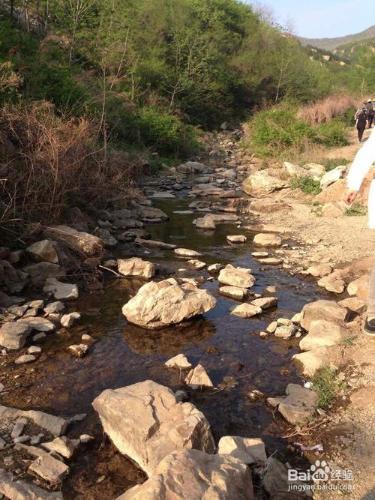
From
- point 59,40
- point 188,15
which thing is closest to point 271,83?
point 188,15

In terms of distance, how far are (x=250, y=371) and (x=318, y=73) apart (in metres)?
36.2

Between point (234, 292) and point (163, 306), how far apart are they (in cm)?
142

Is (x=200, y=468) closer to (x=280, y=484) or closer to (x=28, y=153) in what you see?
(x=280, y=484)

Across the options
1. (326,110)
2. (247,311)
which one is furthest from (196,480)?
(326,110)

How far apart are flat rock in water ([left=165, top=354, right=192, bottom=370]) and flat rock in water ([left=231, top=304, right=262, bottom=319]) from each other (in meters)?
1.40

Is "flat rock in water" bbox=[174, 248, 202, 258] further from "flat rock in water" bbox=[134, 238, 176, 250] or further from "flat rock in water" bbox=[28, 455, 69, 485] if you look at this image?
"flat rock in water" bbox=[28, 455, 69, 485]

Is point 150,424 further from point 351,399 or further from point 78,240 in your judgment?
point 78,240

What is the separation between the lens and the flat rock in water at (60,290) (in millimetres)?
6409

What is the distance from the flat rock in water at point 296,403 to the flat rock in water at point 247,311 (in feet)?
5.51

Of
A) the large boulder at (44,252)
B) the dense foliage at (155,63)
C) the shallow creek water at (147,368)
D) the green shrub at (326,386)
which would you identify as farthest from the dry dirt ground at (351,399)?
→ the dense foliage at (155,63)

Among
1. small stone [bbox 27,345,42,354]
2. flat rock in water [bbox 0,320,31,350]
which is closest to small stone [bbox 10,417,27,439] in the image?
small stone [bbox 27,345,42,354]

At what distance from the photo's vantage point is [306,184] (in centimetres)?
1317

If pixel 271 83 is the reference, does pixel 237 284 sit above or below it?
below

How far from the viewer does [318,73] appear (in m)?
36.3
